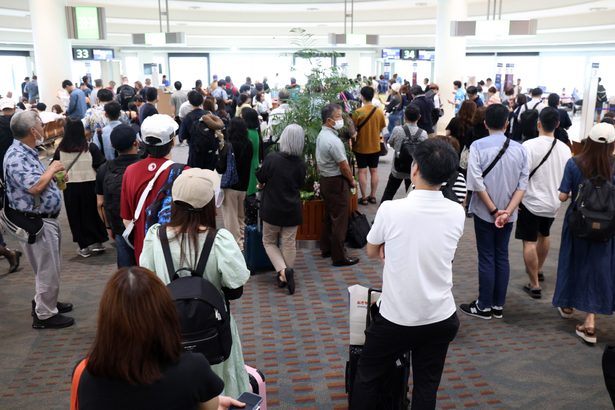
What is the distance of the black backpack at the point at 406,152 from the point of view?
256 inches

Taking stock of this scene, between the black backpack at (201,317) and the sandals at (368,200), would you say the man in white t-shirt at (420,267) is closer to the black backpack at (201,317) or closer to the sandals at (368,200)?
the black backpack at (201,317)

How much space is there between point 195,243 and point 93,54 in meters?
24.2

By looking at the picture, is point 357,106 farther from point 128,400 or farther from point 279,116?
point 128,400

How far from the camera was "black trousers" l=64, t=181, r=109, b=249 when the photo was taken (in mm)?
6172

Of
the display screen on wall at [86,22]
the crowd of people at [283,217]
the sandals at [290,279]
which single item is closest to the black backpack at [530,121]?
the crowd of people at [283,217]

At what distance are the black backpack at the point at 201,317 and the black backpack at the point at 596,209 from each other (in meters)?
2.87

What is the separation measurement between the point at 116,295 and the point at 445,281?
60.1 inches

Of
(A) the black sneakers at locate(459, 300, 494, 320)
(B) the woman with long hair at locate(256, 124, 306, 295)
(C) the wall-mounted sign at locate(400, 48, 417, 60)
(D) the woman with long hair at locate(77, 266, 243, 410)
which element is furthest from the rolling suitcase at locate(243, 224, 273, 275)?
(C) the wall-mounted sign at locate(400, 48, 417, 60)

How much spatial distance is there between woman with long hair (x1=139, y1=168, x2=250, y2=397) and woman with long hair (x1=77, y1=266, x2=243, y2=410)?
31.4 inches

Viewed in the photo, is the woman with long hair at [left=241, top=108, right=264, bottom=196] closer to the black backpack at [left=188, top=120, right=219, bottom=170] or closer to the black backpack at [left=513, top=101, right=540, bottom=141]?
the black backpack at [left=188, top=120, right=219, bottom=170]

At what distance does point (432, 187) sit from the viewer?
8.33 ft

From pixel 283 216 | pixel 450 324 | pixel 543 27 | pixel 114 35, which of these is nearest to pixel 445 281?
pixel 450 324

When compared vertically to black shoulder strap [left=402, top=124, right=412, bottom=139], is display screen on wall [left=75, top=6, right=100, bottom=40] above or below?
above

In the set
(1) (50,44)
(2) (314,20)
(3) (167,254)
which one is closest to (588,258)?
(3) (167,254)
